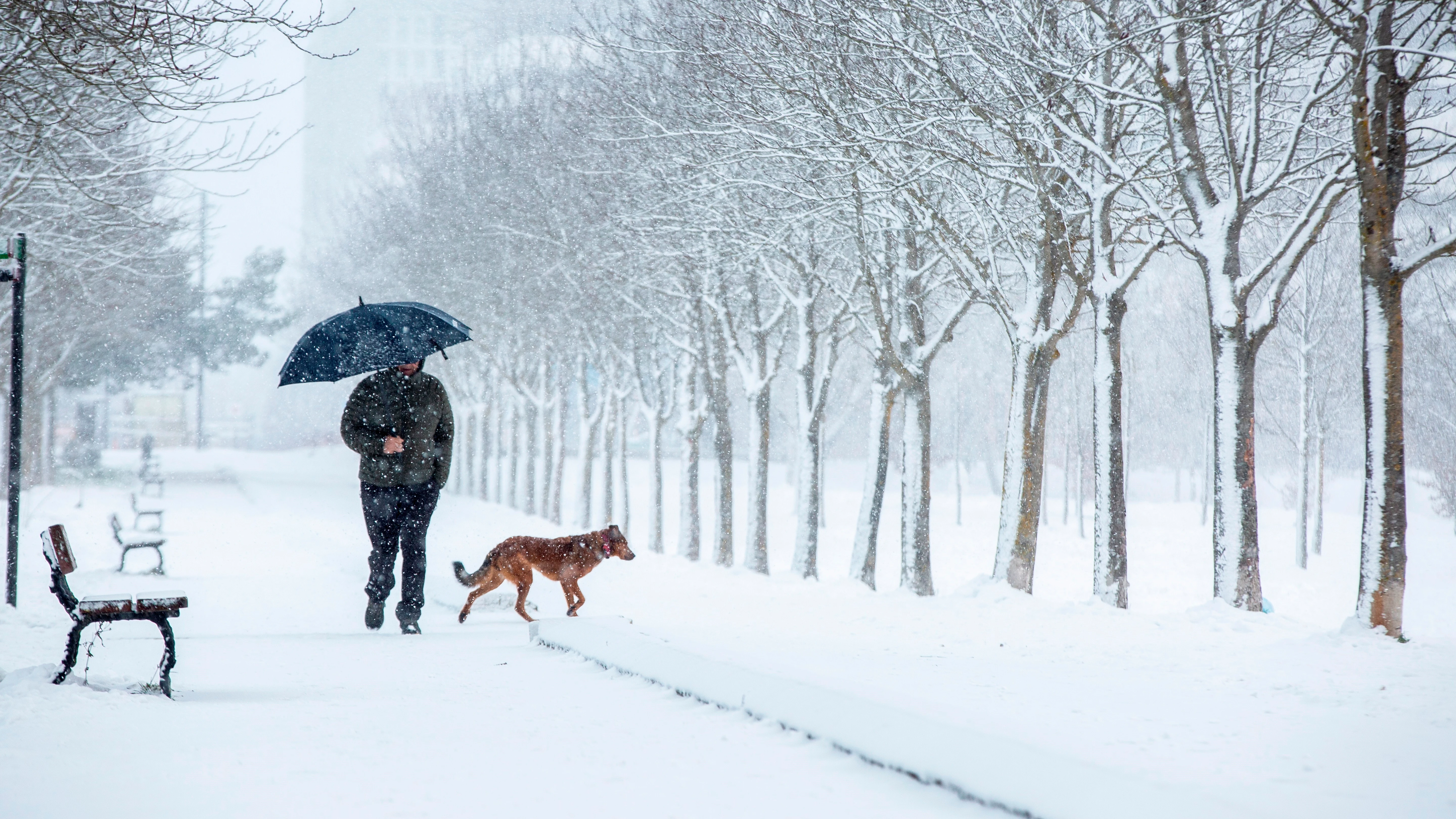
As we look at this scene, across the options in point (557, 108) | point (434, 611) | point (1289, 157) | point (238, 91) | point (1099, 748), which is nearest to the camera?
point (1099, 748)

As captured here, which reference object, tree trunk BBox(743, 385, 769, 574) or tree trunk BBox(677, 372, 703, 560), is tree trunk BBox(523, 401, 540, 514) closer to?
tree trunk BBox(677, 372, 703, 560)

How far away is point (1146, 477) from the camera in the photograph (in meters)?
53.8

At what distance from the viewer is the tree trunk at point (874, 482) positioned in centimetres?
1681

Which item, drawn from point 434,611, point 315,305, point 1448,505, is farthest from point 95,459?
point 1448,505

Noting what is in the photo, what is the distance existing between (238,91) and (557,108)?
12.7m

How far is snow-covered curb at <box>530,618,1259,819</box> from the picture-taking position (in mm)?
3273

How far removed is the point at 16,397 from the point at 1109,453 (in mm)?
9804

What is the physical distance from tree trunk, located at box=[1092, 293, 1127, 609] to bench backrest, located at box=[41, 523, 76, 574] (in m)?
8.99

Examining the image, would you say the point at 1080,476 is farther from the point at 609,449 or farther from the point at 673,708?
the point at 673,708

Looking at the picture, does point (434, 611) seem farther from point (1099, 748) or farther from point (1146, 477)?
point (1146, 477)

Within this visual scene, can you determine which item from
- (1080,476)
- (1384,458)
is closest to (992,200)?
(1384,458)

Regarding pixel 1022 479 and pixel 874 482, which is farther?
pixel 874 482

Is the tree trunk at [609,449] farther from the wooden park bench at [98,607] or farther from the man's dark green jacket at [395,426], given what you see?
the wooden park bench at [98,607]

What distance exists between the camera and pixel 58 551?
5531 mm
